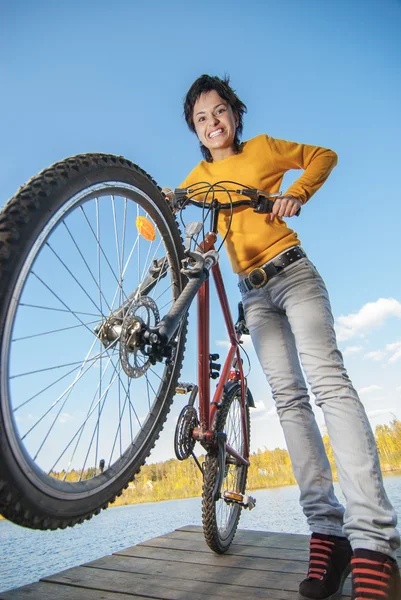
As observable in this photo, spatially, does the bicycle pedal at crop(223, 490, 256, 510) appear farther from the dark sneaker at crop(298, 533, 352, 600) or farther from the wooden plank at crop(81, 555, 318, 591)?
the dark sneaker at crop(298, 533, 352, 600)

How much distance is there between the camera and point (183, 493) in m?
2.84

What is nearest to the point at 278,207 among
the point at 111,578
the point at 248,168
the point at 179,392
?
the point at 248,168

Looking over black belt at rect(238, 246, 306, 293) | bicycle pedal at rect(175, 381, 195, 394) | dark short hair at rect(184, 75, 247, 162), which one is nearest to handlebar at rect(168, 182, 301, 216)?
black belt at rect(238, 246, 306, 293)

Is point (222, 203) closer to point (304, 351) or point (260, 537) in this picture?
point (304, 351)

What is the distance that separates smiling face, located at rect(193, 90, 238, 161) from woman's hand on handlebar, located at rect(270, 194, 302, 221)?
16.6 inches

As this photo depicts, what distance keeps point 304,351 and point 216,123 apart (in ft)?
2.59

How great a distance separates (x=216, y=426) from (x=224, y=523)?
450 millimetres

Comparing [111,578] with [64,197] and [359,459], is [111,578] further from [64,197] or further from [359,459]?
[64,197]

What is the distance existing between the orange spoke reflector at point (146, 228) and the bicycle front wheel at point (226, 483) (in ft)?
2.20

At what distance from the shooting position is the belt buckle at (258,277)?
122 cm

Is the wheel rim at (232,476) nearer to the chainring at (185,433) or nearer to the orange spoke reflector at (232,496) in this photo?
the orange spoke reflector at (232,496)

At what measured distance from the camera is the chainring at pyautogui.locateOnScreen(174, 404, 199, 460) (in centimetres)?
126

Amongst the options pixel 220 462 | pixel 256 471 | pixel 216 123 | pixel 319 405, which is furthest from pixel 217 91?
pixel 256 471

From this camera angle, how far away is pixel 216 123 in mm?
1413
